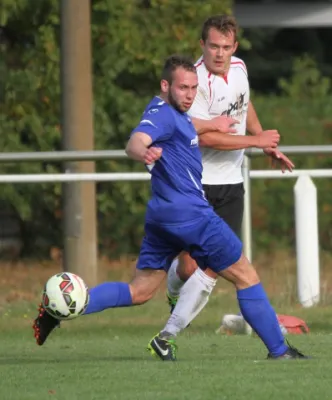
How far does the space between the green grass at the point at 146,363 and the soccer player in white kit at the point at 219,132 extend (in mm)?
615

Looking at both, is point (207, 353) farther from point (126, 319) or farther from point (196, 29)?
point (196, 29)

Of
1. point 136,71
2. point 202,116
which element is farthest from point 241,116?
point 136,71

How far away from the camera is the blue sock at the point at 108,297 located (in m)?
8.31

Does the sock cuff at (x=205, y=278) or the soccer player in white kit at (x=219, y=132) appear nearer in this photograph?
the sock cuff at (x=205, y=278)

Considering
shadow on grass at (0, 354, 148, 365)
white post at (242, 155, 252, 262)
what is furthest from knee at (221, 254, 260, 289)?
white post at (242, 155, 252, 262)

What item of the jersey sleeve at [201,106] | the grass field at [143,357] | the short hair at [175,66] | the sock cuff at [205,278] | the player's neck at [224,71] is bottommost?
the grass field at [143,357]

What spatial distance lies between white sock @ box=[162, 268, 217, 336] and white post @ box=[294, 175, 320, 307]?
2590mm

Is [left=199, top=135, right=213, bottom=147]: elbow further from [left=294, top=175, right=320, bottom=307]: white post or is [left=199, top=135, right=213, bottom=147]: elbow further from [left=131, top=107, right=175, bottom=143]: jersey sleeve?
[left=294, top=175, right=320, bottom=307]: white post

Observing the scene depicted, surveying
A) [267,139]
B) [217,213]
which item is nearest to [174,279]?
[217,213]

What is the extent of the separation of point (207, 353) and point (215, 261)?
1.04 m

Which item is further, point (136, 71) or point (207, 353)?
point (136, 71)

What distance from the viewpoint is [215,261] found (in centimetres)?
809

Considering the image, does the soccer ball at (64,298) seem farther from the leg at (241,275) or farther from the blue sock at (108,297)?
the leg at (241,275)

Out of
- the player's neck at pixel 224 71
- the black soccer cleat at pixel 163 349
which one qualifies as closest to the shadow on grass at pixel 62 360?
the black soccer cleat at pixel 163 349
